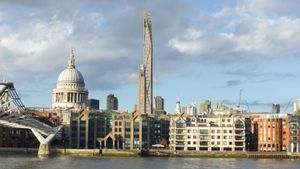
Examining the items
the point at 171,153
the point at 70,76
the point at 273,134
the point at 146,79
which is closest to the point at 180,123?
the point at 171,153

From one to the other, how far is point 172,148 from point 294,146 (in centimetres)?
2414

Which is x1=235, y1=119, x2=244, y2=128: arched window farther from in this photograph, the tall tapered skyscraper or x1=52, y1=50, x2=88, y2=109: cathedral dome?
x1=52, y1=50, x2=88, y2=109: cathedral dome

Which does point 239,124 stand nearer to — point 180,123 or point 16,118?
point 180,123

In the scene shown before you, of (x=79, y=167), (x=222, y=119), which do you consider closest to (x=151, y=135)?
(x=222, y=119)

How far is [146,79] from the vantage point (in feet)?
577

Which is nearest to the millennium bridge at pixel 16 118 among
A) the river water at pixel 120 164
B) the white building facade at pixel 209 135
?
the river water at pixel 120 164

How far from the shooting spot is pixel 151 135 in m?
141

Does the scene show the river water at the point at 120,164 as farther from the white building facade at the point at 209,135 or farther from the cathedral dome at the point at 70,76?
the cathedral dome at the point at 70,76

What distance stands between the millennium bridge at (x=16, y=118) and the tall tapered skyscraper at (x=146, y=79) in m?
59.7

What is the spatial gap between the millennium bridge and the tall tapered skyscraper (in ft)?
196

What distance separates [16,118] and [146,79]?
85906 mm

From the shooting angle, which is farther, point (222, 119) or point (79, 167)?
point (222, 119)

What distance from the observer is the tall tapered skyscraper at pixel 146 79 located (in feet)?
561

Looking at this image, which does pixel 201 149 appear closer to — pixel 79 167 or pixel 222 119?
pixel 222 119
